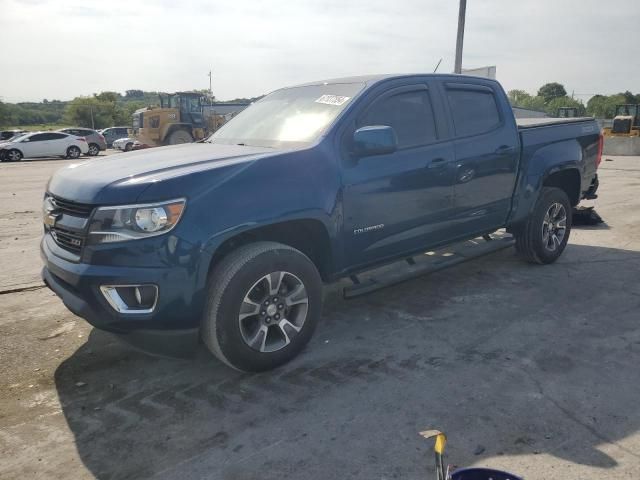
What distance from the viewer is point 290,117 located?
415 cm

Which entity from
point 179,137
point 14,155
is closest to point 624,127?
point 179,137

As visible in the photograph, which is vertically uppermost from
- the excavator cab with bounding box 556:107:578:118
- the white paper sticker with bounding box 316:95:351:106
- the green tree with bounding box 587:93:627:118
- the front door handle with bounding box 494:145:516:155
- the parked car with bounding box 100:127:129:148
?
the green tree with bounding box 587:93:627:118

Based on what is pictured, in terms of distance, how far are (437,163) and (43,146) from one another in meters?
25.7

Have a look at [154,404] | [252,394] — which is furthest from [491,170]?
[154,404]

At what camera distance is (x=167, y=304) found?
2.93 meters

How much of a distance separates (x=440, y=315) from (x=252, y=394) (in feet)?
6.13

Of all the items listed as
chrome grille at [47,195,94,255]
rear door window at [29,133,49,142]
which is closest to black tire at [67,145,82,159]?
rear door window at [29,133,49,142]

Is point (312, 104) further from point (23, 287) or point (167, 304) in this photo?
point (23, 287)

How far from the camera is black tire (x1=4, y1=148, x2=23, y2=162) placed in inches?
955

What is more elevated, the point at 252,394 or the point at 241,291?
the point at 241,291

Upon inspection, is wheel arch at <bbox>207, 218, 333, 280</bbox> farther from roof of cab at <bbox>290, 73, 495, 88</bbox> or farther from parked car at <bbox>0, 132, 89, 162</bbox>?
parked car at <bbox>0, 132, 89, 162</bbox>

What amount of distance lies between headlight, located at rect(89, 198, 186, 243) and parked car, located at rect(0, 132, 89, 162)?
25369 millimetres

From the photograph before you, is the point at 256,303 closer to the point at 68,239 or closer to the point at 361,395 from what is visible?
the point at 361,395

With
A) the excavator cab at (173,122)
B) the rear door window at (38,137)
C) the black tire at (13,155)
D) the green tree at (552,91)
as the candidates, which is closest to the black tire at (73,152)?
the rear door window at (38,137)
